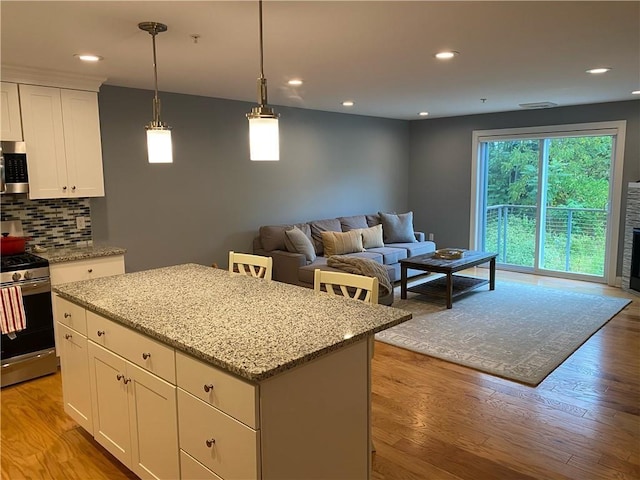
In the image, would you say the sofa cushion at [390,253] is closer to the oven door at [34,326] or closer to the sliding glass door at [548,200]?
the sliding glass door at [548,200]

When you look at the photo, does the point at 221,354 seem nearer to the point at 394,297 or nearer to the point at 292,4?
the point at 292,4

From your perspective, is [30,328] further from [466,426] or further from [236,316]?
[466,426]

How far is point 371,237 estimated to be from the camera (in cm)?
656

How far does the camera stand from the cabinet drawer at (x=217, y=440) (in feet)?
5.60

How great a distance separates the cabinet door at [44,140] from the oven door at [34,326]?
772mm

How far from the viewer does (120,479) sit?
2.52m

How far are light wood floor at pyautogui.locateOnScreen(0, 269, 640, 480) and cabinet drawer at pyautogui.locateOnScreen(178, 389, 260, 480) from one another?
879 mm

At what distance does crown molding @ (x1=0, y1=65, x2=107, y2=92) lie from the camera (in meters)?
3.61

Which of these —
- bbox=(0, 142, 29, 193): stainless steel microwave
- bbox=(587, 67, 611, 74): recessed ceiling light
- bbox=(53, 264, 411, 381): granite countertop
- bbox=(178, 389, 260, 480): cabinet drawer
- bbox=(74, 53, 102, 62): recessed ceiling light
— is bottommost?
bbox=(178, 389, 260, 480): cabinet drawer

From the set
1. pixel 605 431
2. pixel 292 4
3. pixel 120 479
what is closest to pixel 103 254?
pixel 120 479

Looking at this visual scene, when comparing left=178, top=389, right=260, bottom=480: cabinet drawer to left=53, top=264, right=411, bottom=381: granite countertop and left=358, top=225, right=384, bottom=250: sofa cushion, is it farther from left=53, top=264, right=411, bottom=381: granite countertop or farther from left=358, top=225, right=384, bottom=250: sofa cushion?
left=358, top=225, right=384, bottom=250: sofa cushion

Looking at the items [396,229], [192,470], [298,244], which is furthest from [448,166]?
[192,470]

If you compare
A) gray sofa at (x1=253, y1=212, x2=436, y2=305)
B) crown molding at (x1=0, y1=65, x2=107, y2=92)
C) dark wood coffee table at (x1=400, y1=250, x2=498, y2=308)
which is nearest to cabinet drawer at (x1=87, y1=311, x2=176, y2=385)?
crown molding at (x1=0, y1=65, x2=107, y2=92)

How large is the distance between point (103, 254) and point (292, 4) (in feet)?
8.80
